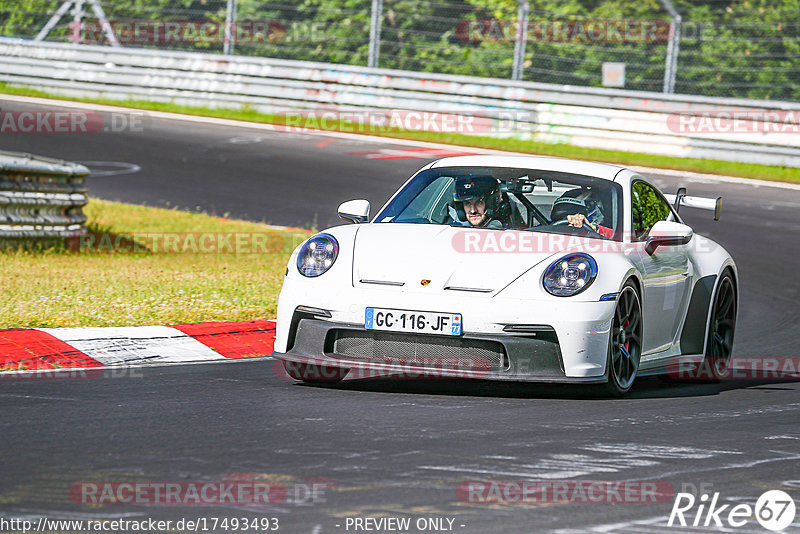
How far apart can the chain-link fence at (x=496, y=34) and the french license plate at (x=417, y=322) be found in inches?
549

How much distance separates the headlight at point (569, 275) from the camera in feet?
21.5

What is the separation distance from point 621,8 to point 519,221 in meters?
14.9

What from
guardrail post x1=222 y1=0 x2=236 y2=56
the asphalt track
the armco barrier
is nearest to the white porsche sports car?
the asphalt track

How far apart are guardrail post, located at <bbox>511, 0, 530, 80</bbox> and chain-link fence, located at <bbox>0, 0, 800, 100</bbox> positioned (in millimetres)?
21

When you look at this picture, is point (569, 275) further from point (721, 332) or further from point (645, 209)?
point (721, 332)

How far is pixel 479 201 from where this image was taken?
300 inches

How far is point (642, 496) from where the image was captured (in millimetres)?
4734

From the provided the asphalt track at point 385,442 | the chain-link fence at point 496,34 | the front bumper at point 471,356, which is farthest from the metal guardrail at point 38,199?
the chain-link fence at point 496,34

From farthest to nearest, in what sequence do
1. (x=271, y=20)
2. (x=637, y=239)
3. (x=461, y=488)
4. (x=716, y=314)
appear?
(x=271, y=20) < (x=716, y=314) < (x=637, y=239) < (x=461, y=488)

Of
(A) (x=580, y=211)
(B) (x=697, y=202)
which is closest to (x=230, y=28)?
(B) (x=697, y=202)

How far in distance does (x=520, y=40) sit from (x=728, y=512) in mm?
17026

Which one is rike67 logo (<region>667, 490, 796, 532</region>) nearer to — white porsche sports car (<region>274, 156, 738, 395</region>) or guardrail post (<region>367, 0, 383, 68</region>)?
white porsche sports car (<region>274, 156, 738, 395</region>)

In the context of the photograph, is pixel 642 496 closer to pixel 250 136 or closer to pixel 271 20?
pixel 250 136

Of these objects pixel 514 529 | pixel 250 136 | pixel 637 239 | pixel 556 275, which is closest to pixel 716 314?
pixel 637 239
